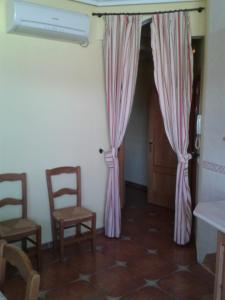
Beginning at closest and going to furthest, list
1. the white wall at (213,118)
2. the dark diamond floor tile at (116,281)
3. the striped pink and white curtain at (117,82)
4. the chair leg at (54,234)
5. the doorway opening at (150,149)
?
the dark diamond floor tile at (116,281), the white wall at (213,118), the chair leg at (54,234), the striped pink and white curtain at (117,82), the doorway opening at (150,149)

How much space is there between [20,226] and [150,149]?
2627 millimetres

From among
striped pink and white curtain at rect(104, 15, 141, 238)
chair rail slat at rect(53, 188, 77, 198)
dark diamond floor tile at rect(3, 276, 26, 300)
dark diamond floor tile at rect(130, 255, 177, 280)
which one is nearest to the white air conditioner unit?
striped pink and white curtain at rect(104, 15, 141, 238)

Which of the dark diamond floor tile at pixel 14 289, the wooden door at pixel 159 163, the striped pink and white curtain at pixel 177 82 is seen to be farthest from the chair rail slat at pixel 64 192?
the wooden door at pixel 159 163

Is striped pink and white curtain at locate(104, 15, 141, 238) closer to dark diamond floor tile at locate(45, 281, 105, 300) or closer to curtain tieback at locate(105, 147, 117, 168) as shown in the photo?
curtain tieback at locate(105, 147, 117, 168)

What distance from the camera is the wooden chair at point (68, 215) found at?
3.15 metres

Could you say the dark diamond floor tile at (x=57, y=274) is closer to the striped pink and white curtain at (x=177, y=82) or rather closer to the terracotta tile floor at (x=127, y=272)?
the terracotta tile floor at (x=127, y=272)

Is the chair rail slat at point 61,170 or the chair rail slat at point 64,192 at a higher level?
the chair rail slat at point 61,170

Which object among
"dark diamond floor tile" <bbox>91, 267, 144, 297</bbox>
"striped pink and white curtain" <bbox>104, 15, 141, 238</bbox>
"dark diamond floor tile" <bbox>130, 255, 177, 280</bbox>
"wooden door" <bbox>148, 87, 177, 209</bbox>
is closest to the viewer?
"dark diamond floor tile" <bbox>91, 267, 144, 297</bbox>

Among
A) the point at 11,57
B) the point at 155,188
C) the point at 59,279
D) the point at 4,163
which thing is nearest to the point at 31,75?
the point at 11,57

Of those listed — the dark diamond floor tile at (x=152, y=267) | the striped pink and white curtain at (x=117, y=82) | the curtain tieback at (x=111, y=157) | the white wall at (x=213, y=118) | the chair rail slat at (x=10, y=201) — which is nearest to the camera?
the white wall at (x=213, y=118)

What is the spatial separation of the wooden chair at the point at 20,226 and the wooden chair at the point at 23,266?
52.3 inches

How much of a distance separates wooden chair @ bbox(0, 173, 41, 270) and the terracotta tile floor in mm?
299

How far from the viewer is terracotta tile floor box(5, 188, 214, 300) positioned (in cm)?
261

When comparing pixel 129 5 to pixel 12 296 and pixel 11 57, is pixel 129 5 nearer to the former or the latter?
pixel 11 57
